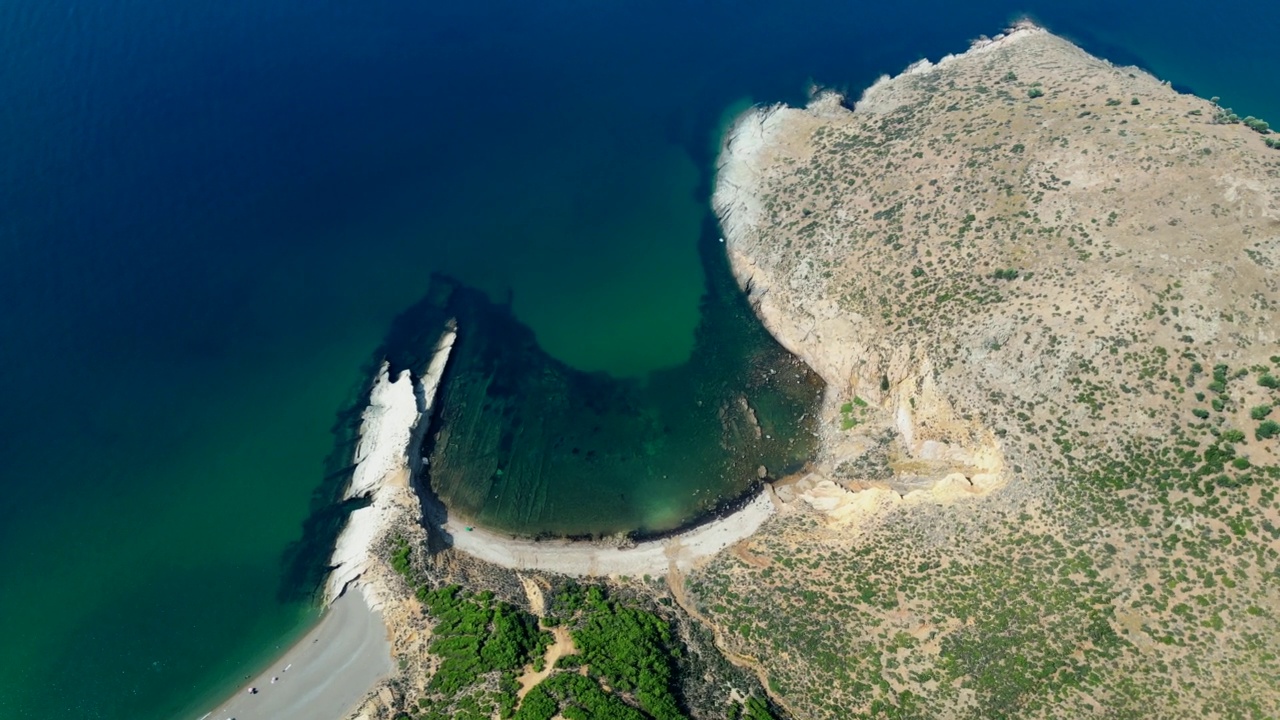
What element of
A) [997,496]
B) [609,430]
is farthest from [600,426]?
[997,496]

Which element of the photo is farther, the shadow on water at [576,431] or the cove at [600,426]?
the cove at [600,426]

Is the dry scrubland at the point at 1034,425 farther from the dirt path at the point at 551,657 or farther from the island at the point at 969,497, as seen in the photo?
the dirt path at the point at 551,657

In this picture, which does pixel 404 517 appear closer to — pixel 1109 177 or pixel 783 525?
pixel 783 525

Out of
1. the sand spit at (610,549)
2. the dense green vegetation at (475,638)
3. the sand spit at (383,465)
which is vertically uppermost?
the sand spit at (383,465)

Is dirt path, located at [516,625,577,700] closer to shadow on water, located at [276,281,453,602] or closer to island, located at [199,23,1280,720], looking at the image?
island, located at [199,23,1280,720]

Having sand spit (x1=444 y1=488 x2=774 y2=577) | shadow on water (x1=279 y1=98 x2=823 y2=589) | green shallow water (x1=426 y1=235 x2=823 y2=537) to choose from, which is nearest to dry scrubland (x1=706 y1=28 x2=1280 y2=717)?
sand spit (x1=444 y1=488 x2=774 y2=577)

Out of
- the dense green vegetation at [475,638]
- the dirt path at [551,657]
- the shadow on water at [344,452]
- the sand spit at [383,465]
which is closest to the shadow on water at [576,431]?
the shadow on water at [344,452]

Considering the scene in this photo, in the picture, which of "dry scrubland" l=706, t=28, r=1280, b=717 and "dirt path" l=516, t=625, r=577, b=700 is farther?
"dirt path" l=516, t=625, r=577, b=700

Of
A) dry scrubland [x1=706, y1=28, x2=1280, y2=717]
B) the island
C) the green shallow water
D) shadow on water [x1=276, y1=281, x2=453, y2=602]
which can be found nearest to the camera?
dry scrubland [x1=706, y1=28, x2=1280, y2=717]
